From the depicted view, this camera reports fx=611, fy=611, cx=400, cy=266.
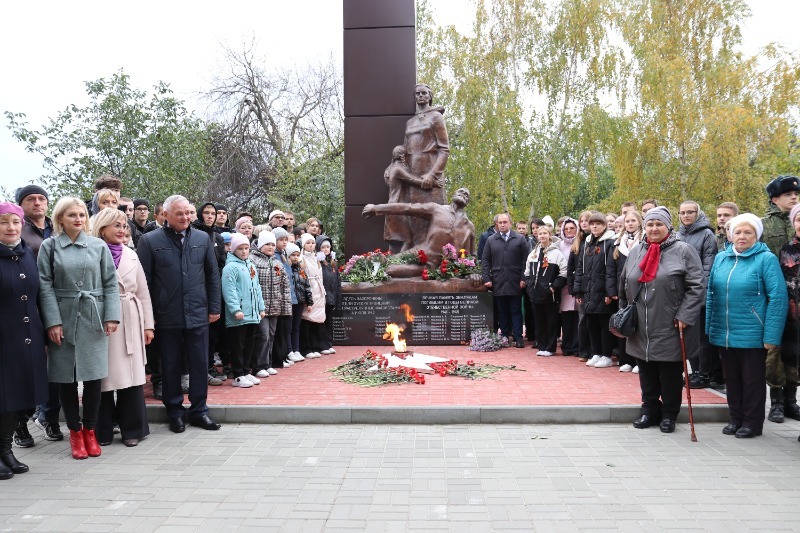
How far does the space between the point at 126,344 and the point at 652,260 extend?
465 centimetres

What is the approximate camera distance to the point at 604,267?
8008mm

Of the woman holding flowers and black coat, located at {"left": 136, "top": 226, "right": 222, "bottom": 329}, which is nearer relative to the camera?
black coat, located at {"left": 136, "top": 226, "right": 222, "bottom": 329}

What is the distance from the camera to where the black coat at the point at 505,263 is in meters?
9.78

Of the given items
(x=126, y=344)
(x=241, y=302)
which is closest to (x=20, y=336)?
(x=126, y=344)

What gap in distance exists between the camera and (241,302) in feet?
22.8

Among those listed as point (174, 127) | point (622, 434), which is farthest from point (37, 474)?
point (174, 127)

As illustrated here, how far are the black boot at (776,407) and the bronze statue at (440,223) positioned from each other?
570 cm

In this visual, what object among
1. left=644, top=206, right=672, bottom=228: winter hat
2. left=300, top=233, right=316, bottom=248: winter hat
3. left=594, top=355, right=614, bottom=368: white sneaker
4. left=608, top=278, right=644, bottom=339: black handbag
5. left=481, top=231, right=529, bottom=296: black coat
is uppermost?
left=644, top=206, right=672, bottom=228: winter hat

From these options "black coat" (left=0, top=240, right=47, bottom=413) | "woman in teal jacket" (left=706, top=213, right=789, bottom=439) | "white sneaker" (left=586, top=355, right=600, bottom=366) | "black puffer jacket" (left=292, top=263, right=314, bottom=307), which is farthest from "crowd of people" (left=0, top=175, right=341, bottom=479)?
"woman in teal jacket" (left=706, top=213, right=789, bottom=439)

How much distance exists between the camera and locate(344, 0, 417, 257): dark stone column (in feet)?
41.1

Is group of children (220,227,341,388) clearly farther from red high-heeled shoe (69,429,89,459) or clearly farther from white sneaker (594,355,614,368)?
white sneaker (594,355,614,368)

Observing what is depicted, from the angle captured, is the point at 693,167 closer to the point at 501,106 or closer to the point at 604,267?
the point at 501,106

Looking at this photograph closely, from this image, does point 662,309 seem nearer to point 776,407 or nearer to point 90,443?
point 776,407

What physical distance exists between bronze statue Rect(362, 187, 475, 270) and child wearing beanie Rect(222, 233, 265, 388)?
416 cm
